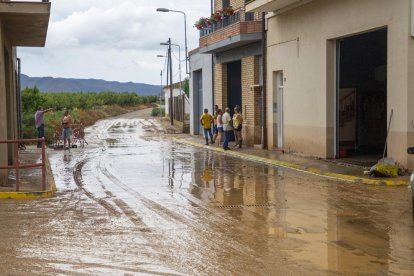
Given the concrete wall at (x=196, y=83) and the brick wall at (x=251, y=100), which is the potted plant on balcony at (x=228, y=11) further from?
the concrete wall at (x=196, y=83)

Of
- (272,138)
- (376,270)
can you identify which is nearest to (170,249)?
(376,270)

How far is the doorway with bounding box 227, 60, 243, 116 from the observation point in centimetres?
2748

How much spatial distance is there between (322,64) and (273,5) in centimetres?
301

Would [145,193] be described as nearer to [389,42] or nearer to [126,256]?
[126,256]

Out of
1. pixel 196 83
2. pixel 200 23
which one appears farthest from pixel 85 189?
pixel 196 83

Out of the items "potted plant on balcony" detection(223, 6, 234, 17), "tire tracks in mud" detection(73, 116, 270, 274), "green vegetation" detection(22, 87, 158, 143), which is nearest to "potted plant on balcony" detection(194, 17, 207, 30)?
"potted plant on balcony" detection(223, 6, 234, 17)

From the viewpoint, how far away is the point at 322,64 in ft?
58.2

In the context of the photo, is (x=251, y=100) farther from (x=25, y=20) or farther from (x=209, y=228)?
(x=209, y=228)

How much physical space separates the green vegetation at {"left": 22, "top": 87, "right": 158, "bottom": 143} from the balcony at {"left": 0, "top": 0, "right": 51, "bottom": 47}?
9.72 metres

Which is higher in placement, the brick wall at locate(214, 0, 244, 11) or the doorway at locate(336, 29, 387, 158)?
the brick wall at locate(214, 0, 244, 11)

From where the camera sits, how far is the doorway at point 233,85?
27484 millimetres

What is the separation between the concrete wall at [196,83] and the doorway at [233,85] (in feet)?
5.20

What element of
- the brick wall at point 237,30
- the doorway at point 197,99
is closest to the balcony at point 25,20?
the brick wall at point 237,30

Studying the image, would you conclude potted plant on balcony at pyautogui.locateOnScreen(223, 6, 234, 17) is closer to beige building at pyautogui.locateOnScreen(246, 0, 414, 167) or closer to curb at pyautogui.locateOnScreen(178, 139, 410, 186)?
beige building at pyautogui.locateOnScreen(246, 0, 414, 167)
